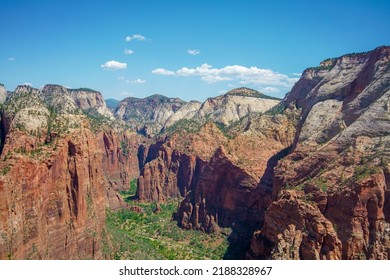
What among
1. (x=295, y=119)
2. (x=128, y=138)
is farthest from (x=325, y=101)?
(x=128, y=138)

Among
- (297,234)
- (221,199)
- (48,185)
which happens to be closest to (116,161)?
(221,199)

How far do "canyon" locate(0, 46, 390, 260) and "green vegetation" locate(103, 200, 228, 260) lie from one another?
214 centimetres

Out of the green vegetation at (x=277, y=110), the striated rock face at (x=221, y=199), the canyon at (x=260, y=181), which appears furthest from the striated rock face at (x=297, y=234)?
the green vegetation at (x=277, y=110)

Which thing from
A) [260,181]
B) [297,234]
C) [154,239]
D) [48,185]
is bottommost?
[154,239]

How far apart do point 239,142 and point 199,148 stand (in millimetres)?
35854

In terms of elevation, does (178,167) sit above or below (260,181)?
below

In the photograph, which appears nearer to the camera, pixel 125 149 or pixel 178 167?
pixel 178 167

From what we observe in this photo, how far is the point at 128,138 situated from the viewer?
18538cm

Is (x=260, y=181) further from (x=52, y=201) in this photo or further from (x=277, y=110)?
(x=277, y=110)

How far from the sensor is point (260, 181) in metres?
78.6

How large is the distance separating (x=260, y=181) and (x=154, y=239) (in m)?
26.5

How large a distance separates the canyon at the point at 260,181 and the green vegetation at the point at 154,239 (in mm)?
2135

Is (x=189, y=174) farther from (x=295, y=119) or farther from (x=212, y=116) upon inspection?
(x=212, y=116)

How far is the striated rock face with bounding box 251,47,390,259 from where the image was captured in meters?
42.7
